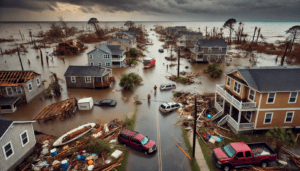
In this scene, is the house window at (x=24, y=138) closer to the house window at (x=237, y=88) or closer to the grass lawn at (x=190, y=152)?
the grass lawn at (x=190, y=152)

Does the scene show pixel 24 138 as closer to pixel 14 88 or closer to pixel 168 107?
pixel 14 88

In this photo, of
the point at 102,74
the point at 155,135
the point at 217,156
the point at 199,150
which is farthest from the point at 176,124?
the point at 102,74

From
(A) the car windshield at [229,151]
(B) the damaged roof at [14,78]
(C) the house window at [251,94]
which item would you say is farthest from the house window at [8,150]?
(C) the house window at [251,94]

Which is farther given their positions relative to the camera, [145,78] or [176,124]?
[145,78]

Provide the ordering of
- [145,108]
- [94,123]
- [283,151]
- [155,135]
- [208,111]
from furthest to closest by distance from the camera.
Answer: [145,108] → [208,111] → [94,123] → [155,135] → [283,151]

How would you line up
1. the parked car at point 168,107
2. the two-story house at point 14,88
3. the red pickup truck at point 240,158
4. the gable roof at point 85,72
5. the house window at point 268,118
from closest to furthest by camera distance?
the red pickup truck at point 240,158 < the house window at point 268,118 < the parked car at point 168,107 < the two-story house at point 14,88 < the gable roof at point 85,72

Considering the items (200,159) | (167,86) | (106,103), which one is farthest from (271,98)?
(106,103)

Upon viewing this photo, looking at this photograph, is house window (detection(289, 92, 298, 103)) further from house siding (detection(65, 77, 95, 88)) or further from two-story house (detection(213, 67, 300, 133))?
house siding (detection(65, 77, 95, 88))

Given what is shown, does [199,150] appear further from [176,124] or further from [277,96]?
[277,96]
